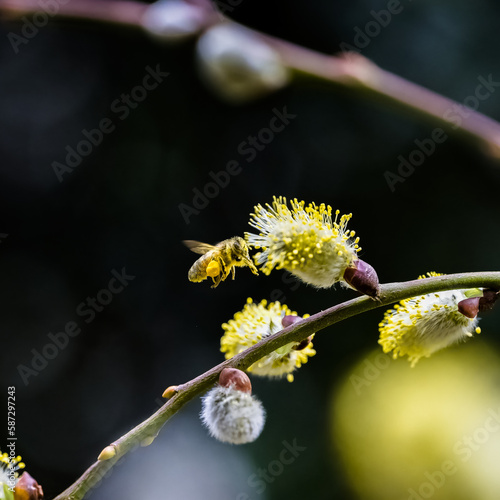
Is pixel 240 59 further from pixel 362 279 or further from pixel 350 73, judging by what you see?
pixel 362 279

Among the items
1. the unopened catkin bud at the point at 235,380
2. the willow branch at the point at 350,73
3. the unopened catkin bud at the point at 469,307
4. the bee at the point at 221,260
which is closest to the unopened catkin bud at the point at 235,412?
the unopened catkin bud at the point at 235,380

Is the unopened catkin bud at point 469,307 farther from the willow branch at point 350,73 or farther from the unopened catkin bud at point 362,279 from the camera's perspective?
the willow branch at point 350,73

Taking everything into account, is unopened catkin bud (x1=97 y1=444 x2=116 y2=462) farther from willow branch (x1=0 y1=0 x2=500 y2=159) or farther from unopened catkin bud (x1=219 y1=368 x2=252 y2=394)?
willow branch (x1=0 y1=0 x2=500 y2=159)

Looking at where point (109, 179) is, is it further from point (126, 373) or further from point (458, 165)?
point (458, 165)

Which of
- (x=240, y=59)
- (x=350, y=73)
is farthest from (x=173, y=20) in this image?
(x=350, y=73)

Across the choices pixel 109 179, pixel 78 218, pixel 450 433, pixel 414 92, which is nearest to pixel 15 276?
pixel 78 218
